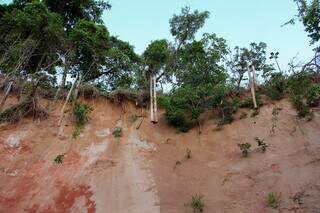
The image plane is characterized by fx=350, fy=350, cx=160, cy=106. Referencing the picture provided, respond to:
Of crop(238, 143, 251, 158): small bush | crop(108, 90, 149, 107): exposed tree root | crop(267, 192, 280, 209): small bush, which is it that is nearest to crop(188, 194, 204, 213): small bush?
crop(267, 192, 280, 209): small bush

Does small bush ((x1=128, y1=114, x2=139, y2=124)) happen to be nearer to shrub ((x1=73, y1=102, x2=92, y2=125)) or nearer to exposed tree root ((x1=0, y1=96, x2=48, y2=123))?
shrub ((x1=73, y1=102, x2=92, y2=125))

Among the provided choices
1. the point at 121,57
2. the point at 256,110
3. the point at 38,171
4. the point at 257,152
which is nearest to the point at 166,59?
the point at 121,57

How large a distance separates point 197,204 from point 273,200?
6.49ft

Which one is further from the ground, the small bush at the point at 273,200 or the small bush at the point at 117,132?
the small bush at the point at 117,132

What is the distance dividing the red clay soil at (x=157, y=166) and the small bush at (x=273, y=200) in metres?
0.11

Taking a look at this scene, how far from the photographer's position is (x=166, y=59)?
15953 millimetres

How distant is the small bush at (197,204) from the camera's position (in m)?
9.37

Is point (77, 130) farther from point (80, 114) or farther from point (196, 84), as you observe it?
point (196, 84)

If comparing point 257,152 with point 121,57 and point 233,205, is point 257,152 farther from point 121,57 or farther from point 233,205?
point 121,57

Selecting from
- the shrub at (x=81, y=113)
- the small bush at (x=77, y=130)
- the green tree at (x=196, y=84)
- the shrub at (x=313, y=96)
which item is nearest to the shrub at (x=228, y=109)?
the green tree at (x=196, y=84)

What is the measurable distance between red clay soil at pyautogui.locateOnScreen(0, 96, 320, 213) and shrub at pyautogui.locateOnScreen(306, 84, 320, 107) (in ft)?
2.06

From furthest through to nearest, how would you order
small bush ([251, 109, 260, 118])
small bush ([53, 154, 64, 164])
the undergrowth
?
1. the undergrowth
2. small bush ([251, 109, 260, 118])
3. small bush ([53, 154, 64, 164])

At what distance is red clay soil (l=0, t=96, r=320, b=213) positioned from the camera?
31.9 feet

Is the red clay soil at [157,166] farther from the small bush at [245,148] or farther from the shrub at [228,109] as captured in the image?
the shrub at [228,109]
